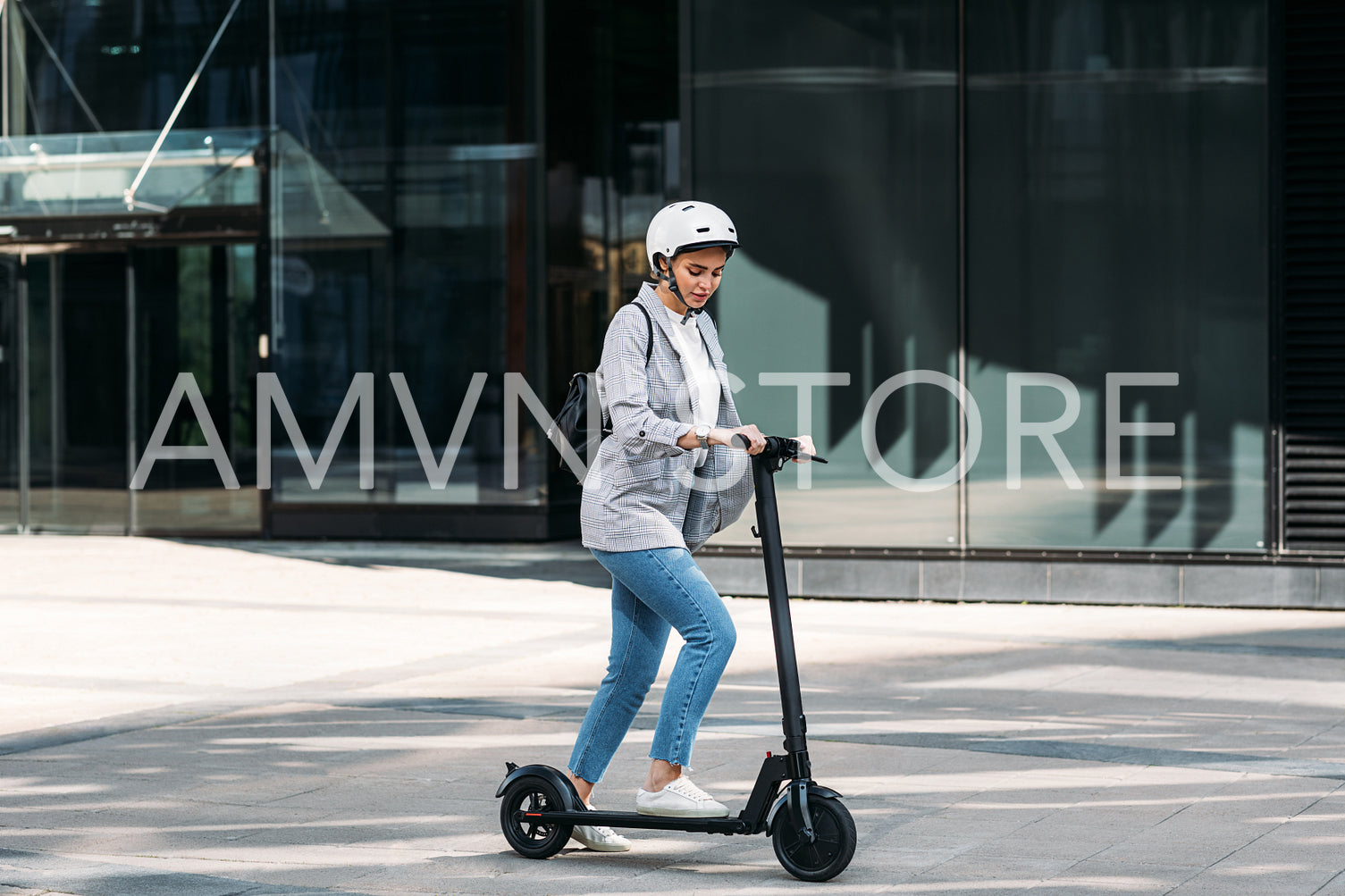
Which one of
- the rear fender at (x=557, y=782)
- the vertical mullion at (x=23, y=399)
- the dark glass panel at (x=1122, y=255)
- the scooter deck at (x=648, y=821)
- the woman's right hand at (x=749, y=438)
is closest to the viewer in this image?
the woman's right hand at (x=749, y=438)

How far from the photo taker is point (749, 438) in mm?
4691

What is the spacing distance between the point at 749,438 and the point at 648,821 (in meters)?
1.07

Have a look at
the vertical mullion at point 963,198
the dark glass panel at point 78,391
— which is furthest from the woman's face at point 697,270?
the dark glass panel at point 78,391

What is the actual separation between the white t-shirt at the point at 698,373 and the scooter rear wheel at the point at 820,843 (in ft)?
3.35

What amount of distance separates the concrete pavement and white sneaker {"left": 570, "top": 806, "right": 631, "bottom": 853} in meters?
0.04

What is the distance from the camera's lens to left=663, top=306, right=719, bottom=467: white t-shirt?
5.03 metres

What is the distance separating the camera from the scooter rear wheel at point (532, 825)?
16.7ft

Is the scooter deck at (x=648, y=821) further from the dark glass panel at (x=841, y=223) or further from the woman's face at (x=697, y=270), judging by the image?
the dark glass panel at (x=841, y=223)

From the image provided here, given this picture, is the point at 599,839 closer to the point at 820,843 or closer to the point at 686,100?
the point at 820,843

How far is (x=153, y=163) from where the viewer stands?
1691cm

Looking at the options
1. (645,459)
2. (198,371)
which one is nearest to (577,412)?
(645,459)

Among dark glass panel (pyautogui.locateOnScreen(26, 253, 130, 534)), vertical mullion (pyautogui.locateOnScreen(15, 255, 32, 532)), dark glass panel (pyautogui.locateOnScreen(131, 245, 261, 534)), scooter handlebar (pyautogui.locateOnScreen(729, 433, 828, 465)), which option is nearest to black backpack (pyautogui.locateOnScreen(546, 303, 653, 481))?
scooter handlebar (pyautogui.locateOnScreen(729, 433, 828, 465))

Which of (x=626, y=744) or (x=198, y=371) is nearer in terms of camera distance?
(x=626, y=744)

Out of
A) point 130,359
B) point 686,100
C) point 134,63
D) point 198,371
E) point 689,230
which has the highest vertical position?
point 134,63
